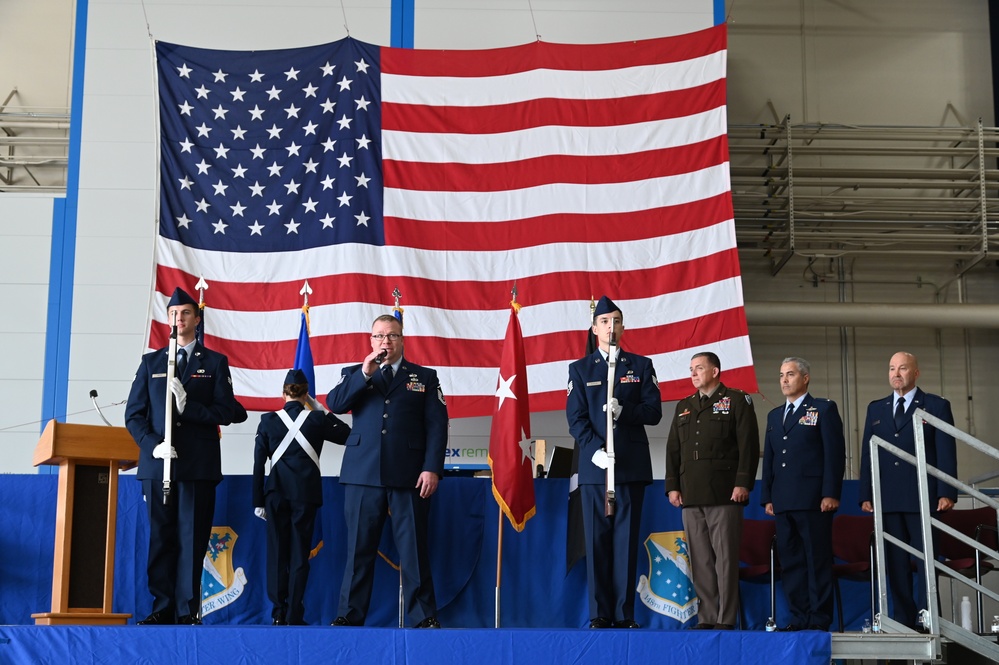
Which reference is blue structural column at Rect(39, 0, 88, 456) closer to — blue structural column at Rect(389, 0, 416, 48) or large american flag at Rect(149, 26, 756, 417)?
large american flag at Rect(149, 26, 756, 417)

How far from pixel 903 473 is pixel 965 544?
0.75 metres

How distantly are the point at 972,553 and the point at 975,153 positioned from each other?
573 centimetres

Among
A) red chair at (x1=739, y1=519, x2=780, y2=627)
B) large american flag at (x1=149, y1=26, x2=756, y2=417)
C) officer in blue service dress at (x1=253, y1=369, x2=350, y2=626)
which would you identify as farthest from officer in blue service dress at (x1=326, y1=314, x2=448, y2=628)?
large american flag at (x1=149, y1=26, x2=756, y2=417)

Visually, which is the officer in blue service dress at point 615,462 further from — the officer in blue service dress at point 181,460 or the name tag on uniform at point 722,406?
the officer in blue service dress at point 181,460

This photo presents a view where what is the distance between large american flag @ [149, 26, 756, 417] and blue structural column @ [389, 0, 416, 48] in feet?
1.32

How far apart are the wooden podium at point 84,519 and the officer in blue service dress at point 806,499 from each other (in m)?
3.30

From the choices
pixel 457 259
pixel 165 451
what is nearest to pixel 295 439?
pixel 165 451

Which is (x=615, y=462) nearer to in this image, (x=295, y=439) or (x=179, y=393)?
(x=295, y=439)

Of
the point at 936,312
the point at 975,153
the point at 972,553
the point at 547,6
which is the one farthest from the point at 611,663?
the point at 975,153

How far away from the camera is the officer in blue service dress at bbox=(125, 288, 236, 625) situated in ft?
17.6

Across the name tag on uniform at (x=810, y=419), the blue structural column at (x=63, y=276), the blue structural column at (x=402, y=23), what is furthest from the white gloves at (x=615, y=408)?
the blue structural column at (x=63, y=276)

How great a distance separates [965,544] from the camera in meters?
5.97

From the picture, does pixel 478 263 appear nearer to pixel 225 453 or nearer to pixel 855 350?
pixel 225 453

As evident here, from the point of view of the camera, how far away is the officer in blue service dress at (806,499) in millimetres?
5523
